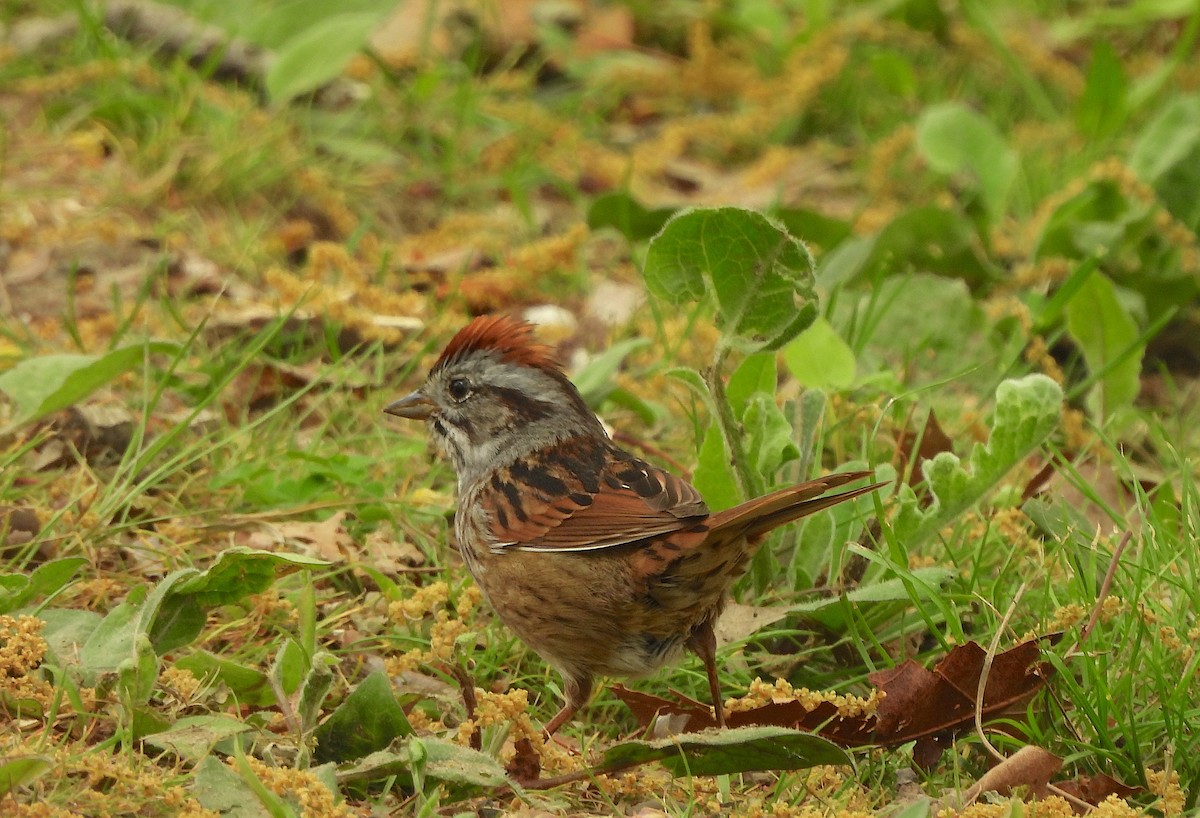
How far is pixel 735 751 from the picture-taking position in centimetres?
299

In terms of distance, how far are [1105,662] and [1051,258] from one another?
2516 millimetres

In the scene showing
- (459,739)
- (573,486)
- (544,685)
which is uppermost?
(573,486)

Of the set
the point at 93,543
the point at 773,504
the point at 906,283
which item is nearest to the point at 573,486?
the point at 773,504

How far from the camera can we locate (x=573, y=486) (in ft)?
11.8

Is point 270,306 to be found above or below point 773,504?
below

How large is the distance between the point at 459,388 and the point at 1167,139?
3055 millimetres

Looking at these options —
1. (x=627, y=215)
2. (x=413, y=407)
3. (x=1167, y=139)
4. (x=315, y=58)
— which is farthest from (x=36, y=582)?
(x=1167, y=139)

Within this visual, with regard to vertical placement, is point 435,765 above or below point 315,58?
below

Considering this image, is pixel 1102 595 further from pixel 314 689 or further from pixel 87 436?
pixel 87 436

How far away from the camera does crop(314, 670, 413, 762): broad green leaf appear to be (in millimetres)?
3086

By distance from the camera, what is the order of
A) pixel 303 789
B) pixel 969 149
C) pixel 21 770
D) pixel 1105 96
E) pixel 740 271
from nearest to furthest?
pixel 21 770 → pixel 303 789 → pixel 740 271 → pixel 969 149 → pixel 1105 96

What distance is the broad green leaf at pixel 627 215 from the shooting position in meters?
5.61

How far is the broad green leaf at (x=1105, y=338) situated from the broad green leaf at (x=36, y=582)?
9.98 ft

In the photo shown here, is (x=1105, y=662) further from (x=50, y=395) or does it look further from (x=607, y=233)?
Result: (x=607, y=233)
